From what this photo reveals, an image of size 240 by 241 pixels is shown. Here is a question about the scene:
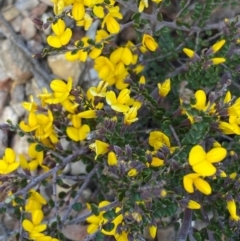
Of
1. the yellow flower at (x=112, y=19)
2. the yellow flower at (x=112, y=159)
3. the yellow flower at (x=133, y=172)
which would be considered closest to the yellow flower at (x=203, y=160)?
the yellow flower at (x=133, y=172)

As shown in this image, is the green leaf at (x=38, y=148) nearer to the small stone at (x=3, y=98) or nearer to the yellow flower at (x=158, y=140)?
the yellow flower at (x=158, y=140)

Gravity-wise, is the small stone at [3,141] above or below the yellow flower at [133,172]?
below

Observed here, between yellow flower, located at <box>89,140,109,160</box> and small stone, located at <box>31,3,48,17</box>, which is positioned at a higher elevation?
small stone, located at <box>31,3,48,17</box>

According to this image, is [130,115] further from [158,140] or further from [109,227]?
[109,227]

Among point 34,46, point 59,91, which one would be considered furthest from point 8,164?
point 34,46

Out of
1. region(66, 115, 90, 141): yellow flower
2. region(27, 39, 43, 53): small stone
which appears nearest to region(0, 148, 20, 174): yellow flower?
region(66, 115, 90, 141): yellow flower

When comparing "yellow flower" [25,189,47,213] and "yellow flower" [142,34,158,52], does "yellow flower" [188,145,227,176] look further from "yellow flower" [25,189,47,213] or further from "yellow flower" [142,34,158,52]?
"yellow flower" [25,189,47,213]
